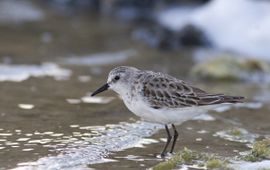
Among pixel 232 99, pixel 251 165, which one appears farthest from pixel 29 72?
pixel 251 165

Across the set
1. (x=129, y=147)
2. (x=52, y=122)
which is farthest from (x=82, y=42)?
(x=129, y=147)

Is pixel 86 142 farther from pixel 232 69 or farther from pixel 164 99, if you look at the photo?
pixel 232 69

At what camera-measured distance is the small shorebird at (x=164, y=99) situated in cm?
737

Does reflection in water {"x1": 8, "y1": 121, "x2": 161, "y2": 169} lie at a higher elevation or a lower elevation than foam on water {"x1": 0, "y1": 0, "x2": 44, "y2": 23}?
lower

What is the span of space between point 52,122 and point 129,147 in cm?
137

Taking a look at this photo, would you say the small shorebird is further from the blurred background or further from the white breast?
the blurred background

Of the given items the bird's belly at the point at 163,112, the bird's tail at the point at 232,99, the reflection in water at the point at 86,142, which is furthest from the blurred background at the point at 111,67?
the bird's tail at the point at 232,99

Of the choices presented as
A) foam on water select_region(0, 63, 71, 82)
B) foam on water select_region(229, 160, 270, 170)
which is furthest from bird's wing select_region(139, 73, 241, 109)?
foam on water select_region(0, 63, 71, 82)

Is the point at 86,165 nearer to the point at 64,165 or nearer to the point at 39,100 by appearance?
the point at 64,165

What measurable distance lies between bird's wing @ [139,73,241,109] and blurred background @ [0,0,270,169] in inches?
23.3

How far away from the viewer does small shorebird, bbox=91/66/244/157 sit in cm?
737

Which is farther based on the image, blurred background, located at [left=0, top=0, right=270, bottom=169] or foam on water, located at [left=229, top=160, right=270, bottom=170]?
blurred background, located at [left=0, top=0, right=270, bottom=169]

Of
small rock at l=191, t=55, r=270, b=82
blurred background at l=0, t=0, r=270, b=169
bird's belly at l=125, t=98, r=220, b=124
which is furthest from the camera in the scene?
small rock at l=191, t=55, r=270, b=82

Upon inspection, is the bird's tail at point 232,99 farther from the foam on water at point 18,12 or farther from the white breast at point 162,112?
the foam on water at point 18,12
